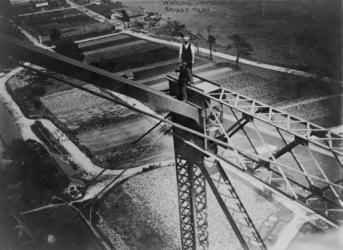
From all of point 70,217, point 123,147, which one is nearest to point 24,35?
point 123,147

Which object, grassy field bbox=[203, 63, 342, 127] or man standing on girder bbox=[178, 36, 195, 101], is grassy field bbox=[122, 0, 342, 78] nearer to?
grassy field bbox=[203, 63, 342, 127]

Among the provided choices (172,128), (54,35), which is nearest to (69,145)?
(54,35)

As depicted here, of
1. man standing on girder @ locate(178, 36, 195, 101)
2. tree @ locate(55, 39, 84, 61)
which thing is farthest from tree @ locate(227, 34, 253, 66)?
man standing on girder @ locate(178, 36, 195, 101)

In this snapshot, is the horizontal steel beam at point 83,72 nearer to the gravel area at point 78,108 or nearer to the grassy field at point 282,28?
the gravel area at point 78,108

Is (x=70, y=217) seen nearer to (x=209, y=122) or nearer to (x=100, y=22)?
(x=209, y=122)

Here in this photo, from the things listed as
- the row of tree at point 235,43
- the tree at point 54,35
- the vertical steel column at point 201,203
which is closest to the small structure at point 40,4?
the tree at point 54,35

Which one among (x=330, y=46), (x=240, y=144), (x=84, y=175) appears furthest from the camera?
(x=330, y=46)

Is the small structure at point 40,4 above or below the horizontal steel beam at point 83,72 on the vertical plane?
below
